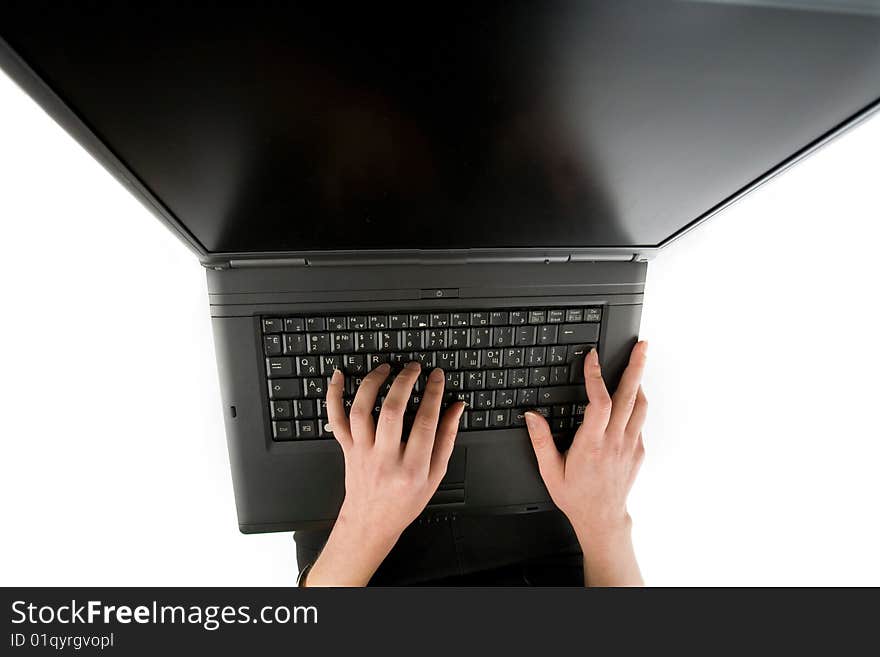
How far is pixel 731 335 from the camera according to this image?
1.92 ft

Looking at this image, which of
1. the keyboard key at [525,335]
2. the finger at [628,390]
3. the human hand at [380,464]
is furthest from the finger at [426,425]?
the finger at [628,390]

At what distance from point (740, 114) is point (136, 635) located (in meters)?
Answer: 0.77

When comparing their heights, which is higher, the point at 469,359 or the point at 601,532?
the point at 469,359

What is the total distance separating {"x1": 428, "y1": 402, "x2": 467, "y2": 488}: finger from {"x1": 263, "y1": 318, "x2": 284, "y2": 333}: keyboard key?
213 millimetres

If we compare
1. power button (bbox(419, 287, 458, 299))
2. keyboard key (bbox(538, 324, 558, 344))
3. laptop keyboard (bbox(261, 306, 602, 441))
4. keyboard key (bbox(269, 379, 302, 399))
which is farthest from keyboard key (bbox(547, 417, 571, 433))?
keyboard key (bbox(269, 379, 302, 399))

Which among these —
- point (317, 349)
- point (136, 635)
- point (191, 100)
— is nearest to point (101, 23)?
point (191, 100)

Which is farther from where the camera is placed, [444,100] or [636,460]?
[636,460]

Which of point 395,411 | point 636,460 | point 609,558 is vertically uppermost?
point 395,411

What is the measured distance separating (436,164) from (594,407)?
34cm

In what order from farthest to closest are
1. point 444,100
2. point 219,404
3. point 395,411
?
1. point 219,404
2. point 395,411
3. point 444,100

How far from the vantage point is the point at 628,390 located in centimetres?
52

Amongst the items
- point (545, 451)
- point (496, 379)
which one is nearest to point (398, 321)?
point (496, 379)

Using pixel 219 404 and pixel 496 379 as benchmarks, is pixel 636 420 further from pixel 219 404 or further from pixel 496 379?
pixel 219 404

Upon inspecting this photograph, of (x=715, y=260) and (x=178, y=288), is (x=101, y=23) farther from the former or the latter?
(x=715, y=260)
